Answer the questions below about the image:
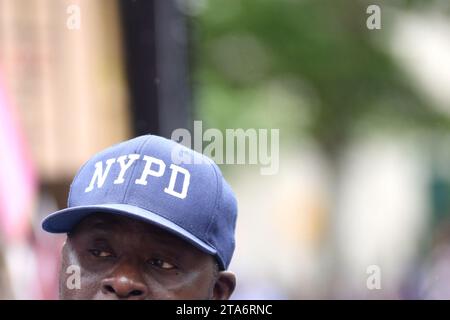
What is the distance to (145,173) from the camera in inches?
119

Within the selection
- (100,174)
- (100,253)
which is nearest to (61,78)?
(100,174)

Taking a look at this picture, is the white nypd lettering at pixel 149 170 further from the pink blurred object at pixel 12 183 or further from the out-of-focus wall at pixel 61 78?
the out-of-focus wall at pixel 61 78

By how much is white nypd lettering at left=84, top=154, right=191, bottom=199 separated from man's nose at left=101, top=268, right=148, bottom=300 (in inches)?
9.0

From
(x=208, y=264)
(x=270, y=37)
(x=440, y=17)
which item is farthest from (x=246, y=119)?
(x=208, y=264)

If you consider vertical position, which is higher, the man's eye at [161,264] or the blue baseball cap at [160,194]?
the blue baseball cap at [160,194]

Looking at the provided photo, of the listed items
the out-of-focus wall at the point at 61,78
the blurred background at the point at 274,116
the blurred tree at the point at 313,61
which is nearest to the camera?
the blurred background at the point at 274,116

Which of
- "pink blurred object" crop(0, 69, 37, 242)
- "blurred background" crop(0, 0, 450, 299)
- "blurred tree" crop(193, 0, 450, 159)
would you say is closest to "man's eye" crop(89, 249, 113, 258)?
"blurred background" crop(0, 0, 450, 299)

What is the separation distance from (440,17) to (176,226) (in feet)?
47.9

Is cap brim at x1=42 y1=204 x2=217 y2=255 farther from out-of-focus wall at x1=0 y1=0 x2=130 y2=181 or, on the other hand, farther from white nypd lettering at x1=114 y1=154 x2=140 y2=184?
out-of-focus wall at x1=0 y1=0 x2=130 y2=181

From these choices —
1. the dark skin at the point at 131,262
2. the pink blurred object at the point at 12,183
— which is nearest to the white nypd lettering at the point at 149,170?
the dark skin at the point at 131,262

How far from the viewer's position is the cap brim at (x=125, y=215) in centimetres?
289

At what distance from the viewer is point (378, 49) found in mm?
17484
